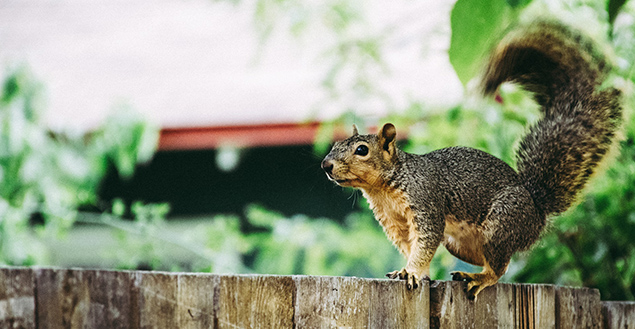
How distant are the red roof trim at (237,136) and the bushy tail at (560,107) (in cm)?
158

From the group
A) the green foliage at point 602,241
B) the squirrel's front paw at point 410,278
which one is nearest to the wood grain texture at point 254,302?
the squirrel's front paw at point 410,278

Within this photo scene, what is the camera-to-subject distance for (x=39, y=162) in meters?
2.35

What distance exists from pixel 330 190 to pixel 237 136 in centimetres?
49

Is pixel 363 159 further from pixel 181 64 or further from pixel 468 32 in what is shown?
pixel 181 64

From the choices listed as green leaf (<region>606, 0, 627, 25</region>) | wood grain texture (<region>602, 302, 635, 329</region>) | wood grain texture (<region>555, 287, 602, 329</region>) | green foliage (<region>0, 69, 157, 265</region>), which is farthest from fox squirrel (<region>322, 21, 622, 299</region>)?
green foliage (<region>0, 69, 157, 265</region>)

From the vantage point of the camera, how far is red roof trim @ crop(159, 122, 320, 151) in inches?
112

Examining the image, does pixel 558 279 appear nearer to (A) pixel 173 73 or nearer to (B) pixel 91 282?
(B) pixel 91 282

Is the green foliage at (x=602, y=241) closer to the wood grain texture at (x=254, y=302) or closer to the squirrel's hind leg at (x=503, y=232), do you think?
the squirrel's hind leg at (x=503, y=232)

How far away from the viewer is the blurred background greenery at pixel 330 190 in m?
1.77

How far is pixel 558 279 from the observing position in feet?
6.37

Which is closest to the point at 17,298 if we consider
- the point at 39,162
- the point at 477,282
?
the point at 477,282

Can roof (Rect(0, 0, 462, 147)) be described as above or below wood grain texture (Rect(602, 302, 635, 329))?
above

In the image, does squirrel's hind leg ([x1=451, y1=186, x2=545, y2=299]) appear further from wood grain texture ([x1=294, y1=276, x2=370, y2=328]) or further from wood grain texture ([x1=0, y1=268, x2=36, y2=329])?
wood grain texture ([x1=0, y1=268, x2=36, y2=329])

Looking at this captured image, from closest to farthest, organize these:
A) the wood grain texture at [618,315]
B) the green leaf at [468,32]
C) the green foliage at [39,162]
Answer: the green leaf at [468,32] → the wood grain texture at [618,315] → the green foliage at [39,162]
